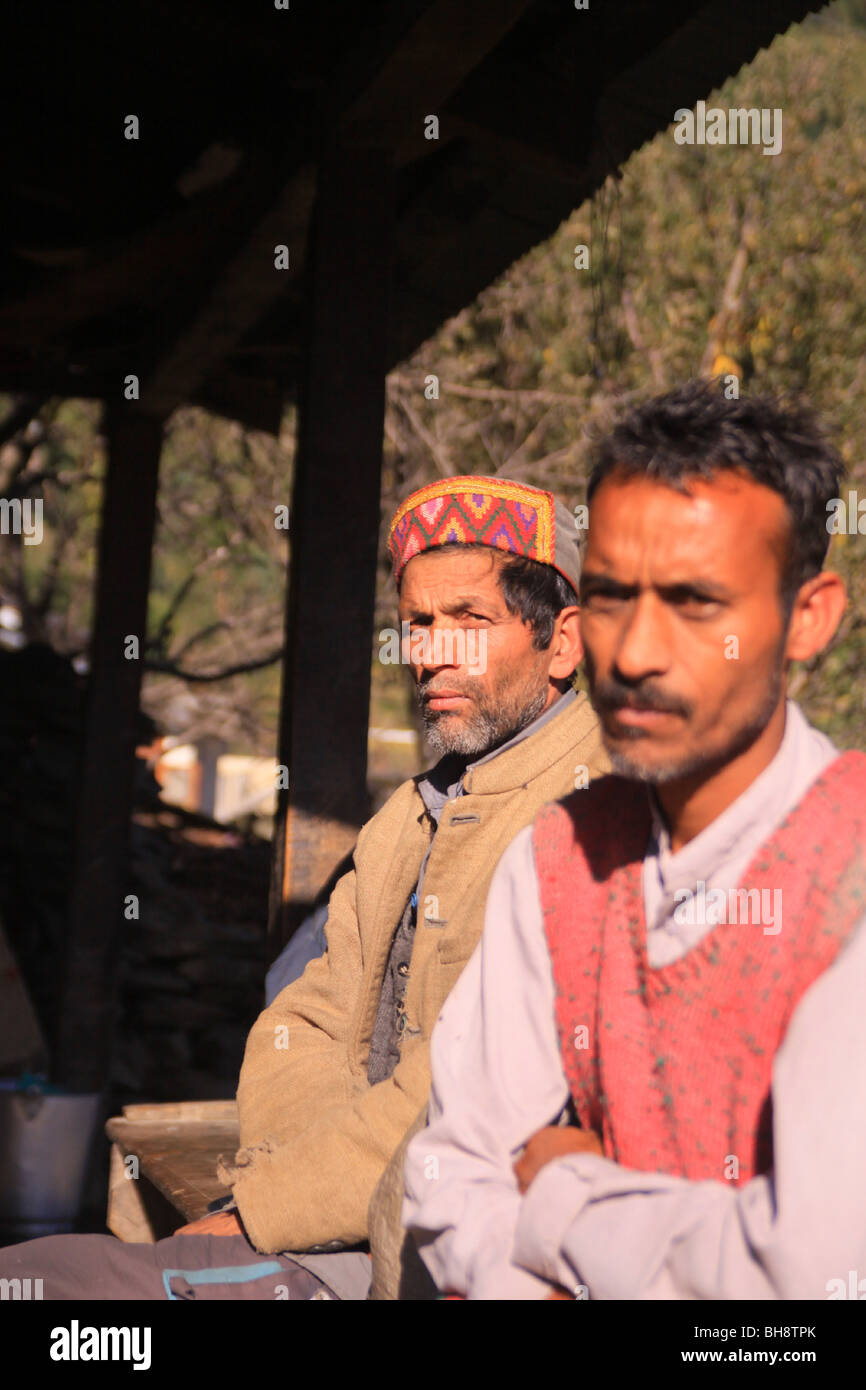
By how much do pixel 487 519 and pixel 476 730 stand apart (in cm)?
41

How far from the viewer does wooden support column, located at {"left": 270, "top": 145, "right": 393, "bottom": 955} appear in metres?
3.13

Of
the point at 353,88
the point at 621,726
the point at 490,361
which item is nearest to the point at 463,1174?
the point at 621,726

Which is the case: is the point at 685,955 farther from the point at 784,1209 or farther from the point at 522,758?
the point at 522,758

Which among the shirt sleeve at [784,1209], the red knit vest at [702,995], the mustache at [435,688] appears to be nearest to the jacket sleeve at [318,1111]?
the mustache at [435,688]

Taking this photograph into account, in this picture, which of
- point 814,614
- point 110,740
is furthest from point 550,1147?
point 110,740

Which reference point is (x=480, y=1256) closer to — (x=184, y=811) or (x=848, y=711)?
(x=184, y=811)

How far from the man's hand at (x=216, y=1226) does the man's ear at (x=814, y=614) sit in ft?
4.92

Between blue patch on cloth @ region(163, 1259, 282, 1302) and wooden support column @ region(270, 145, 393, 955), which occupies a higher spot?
wooden support column @ region(270, 145, 393, 955)

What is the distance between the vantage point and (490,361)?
440 inches

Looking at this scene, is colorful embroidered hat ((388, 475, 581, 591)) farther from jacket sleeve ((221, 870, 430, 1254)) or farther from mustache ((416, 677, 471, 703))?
jacket sleeve ((221, 870, 430, 1254))

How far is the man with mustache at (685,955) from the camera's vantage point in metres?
1.22

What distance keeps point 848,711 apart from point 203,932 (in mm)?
6388

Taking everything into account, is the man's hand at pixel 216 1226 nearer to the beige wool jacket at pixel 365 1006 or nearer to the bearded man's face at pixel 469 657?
the beige wool jacket at pixel 365 1006

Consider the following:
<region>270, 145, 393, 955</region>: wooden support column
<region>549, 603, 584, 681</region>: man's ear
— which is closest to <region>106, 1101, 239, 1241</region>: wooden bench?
<region>270, 145, 393, 955</region>: wooden support column
